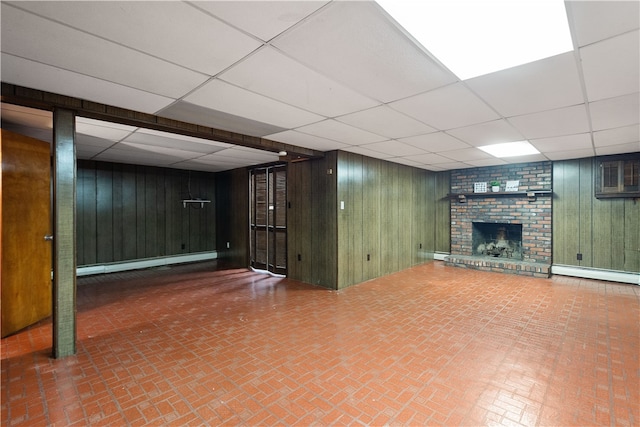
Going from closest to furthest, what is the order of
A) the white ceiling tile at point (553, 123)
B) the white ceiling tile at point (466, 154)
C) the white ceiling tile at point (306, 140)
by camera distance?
1. the white ceiling tile at point (553, 123)
2. the white ceiling tile at point (306, 140)
3. the white ceiling tile at point (466, 154)

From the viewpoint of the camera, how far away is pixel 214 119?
3236 millimetres

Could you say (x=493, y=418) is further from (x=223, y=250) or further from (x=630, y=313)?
(x=223, y=250)

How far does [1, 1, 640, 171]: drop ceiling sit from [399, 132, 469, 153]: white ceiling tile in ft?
0.26

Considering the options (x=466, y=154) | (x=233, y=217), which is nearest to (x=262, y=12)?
(x=466, y=154)

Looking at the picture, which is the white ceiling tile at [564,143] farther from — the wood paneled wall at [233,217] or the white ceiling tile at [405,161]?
the wood paneled wall at [233,217]

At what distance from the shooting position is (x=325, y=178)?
5.13 m

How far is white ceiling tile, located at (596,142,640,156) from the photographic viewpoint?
455cm

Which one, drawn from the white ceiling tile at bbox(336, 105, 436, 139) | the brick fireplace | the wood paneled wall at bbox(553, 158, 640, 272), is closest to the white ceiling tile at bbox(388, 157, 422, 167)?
the brick fireplace

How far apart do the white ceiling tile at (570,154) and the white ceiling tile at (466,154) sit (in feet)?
3.64

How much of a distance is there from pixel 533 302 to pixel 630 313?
1.04 metres

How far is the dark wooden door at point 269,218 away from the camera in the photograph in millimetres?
6139

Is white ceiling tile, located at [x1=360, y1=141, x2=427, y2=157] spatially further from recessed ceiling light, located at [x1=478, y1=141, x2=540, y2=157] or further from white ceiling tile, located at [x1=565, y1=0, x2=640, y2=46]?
white ceiling tile, located at [x1=565, y1=0, x2=640, y2=46]

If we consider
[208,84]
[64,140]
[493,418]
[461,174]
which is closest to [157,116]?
[64,140]

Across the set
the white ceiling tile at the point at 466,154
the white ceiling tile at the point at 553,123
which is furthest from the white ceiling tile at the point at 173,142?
the white ceiling tile at the point at 553,123
